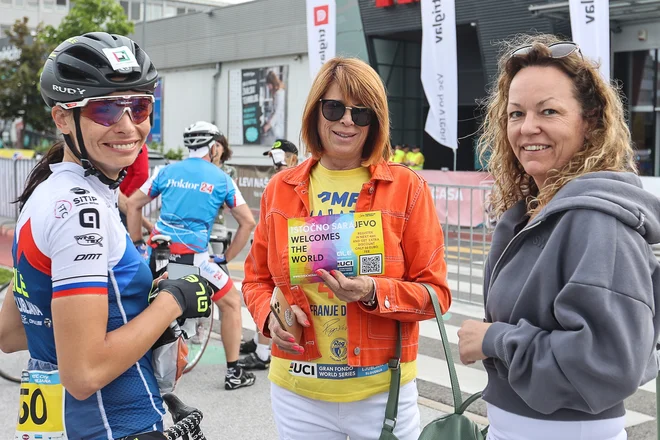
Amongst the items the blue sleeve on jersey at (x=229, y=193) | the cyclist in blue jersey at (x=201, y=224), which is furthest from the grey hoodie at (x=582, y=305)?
the blue sleeve on jersey at (x=229, y=193)

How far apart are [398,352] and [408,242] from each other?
419 millimetres

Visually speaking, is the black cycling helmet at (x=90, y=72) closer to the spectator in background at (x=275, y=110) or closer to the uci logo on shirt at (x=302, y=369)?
the uci logo on shirt at (x=302, y=369)

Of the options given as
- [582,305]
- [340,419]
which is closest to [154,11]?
[340,419]

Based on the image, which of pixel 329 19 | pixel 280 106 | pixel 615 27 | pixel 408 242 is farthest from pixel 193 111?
pixel 408 242

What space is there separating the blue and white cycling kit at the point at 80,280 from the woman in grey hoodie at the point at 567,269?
3.16ft

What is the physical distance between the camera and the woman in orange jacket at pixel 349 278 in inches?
110

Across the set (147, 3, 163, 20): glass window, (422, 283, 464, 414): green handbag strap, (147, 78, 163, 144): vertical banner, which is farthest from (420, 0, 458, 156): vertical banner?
(147, 3, 163, 20): glass window

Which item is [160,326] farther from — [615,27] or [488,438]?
[615,27]

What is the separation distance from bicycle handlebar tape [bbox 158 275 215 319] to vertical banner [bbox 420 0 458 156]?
577 inches

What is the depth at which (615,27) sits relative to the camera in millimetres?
19875

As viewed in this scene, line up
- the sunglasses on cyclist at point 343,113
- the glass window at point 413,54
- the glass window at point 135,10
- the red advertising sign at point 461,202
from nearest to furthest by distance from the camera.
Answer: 1. the sunglasses on cyclist at point 343,113
2. the red advertising sign at point 461,202
3. the glass window at point 413,54
4. the glass window at point 135,10

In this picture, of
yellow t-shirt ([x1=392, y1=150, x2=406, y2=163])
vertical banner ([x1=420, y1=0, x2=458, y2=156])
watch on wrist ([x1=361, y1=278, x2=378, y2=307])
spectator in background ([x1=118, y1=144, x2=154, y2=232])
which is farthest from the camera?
yellow t-shirt ([x1=392, y1=150, x2=406, y2=163])

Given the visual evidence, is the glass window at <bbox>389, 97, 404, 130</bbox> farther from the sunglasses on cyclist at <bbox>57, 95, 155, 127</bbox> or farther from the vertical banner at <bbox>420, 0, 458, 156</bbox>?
the sunglasses on cyclist at <bbox>57, 95, 155, 127</bbox>

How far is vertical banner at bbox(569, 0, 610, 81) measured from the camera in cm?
1331
